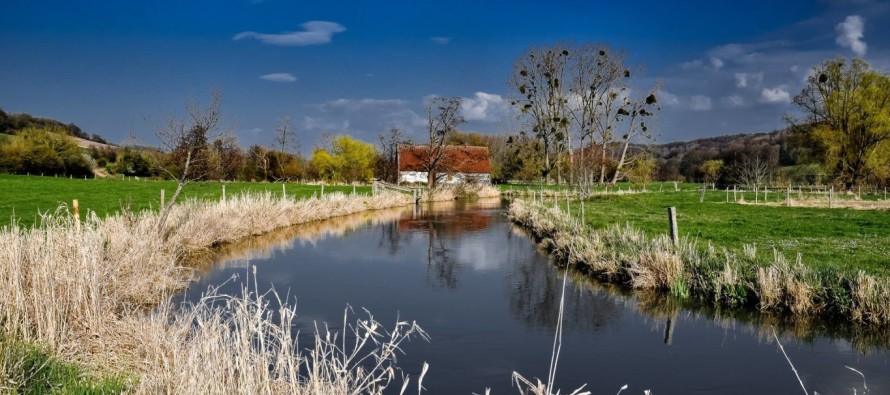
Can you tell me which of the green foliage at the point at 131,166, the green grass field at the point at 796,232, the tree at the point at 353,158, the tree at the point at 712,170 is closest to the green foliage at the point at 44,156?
the green foliage at the point at 131,166

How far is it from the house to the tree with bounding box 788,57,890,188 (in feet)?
100

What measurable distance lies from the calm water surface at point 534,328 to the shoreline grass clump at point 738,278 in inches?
26.8

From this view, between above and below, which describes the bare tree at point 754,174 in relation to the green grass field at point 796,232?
above

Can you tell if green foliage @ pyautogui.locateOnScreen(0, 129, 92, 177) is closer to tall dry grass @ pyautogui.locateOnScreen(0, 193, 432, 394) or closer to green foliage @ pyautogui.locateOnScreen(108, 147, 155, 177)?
green foliage @ pyautogui.locateOnScreen(108, 147, 155, 177)

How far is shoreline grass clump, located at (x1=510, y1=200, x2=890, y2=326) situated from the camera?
984cm

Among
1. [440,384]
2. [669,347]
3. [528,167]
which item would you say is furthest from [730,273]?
[528,167]

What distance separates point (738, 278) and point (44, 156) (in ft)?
204

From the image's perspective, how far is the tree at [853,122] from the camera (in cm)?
4784

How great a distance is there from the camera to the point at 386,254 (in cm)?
1861

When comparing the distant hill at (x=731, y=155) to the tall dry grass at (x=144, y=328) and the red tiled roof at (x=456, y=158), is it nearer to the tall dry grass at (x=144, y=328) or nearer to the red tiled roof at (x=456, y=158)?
the red tiled roof at (x=456, y=158)

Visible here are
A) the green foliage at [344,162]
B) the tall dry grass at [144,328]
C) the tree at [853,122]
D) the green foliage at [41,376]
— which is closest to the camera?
the tall dry grass at [144,328]

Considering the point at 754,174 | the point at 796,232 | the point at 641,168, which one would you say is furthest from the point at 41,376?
the point at 754,174

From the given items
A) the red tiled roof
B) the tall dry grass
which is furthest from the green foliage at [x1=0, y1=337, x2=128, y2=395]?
the red tiled roof

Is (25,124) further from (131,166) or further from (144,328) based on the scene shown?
(144,328)
